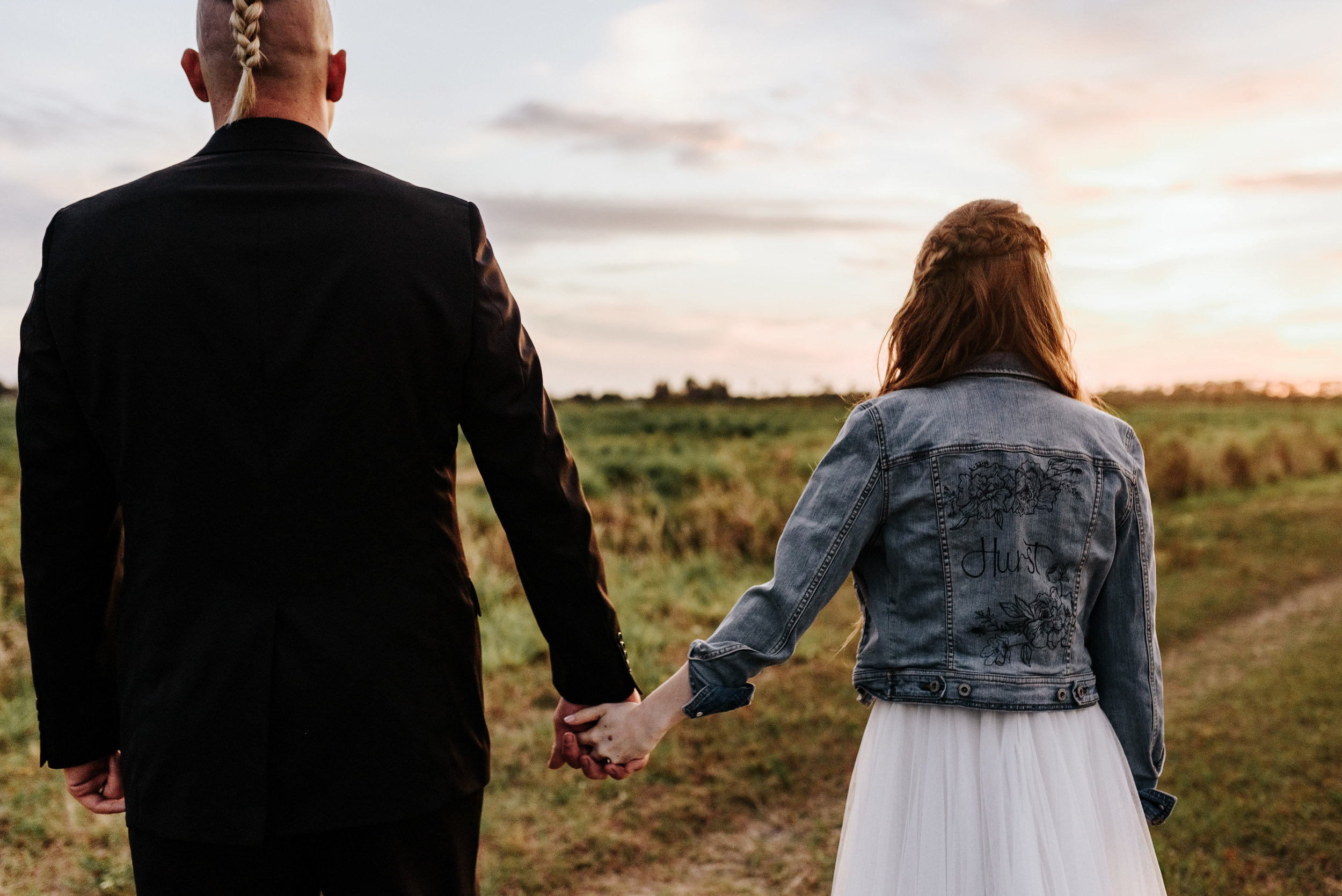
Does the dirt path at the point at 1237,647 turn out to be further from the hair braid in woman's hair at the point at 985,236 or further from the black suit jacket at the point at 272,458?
the black suit jacket at the point at 272,458

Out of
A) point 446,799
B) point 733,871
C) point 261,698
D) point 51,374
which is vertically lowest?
point 733,871

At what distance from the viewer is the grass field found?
413 cm

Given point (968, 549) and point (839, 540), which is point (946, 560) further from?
point (839, 540)

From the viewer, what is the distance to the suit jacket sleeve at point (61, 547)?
196 cm

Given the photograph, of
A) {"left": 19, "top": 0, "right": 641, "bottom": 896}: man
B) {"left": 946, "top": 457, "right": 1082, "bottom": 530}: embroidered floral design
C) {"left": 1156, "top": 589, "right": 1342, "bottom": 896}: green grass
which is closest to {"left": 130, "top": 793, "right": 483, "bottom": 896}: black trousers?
{"left": 19, "top": 0, "right": 641, "bottom": 896}: man

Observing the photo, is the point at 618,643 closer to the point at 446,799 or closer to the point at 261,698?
the point at 446,799

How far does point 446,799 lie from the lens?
1.96m

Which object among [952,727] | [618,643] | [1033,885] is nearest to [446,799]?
[618,643]

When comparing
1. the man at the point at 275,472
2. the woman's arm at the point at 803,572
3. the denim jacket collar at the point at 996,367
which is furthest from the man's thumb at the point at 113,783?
the denim jacket collar at the point at 996,367

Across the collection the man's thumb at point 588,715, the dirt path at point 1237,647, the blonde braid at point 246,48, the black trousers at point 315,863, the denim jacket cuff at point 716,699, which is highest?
the blonde braid at point 246,48

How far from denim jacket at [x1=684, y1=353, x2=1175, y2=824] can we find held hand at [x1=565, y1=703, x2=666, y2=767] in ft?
0.75

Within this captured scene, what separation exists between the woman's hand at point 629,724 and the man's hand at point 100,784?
39.9 inches

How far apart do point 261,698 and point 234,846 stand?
31 cm

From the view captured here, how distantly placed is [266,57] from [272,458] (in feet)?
2.71
